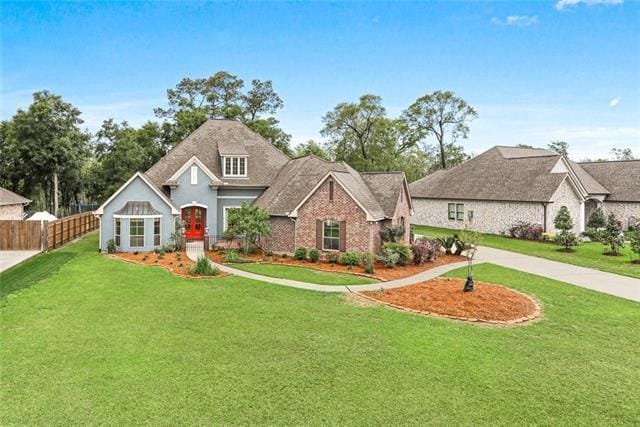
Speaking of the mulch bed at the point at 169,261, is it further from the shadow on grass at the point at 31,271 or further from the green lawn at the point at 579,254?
the green lawn at the point at 579,254

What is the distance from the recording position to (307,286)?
15.1m

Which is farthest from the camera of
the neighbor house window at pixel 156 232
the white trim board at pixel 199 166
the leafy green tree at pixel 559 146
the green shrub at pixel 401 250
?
the leafy green tree at pixel 559 146

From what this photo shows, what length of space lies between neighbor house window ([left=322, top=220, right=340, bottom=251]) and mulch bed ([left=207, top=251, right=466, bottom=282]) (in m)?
1.09

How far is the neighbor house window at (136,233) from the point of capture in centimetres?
2245

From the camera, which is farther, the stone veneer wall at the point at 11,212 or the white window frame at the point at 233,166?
the white window frame at the point at 233,166

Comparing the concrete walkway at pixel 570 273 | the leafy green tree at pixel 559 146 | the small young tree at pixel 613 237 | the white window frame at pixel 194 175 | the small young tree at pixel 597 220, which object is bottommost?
the concrete walkway at pixel 570 273

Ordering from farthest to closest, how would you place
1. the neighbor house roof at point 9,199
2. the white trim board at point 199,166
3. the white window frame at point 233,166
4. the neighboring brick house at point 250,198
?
the white window frame at point 233,166 → the neighbor house roof at point 9,199 → the white trim board at point 199,166 → the neighboring brick house at point 250,198

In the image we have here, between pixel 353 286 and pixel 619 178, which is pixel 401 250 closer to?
pixel 353 286

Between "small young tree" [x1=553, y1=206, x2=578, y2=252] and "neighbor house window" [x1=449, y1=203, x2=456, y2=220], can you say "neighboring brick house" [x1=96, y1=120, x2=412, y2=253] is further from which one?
"neighbor house window" [x1=449, y1=203, x2=456, y2=220]

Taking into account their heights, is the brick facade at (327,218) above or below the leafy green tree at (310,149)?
below

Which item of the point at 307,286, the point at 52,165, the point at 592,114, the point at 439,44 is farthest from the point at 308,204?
the point at 52,165

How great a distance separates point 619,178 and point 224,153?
3648cm

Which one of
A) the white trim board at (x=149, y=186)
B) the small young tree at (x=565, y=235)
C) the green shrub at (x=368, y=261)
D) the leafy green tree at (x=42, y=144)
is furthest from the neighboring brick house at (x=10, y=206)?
the small young tree at (x=565, y=235)

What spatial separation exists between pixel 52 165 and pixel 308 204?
112ft
